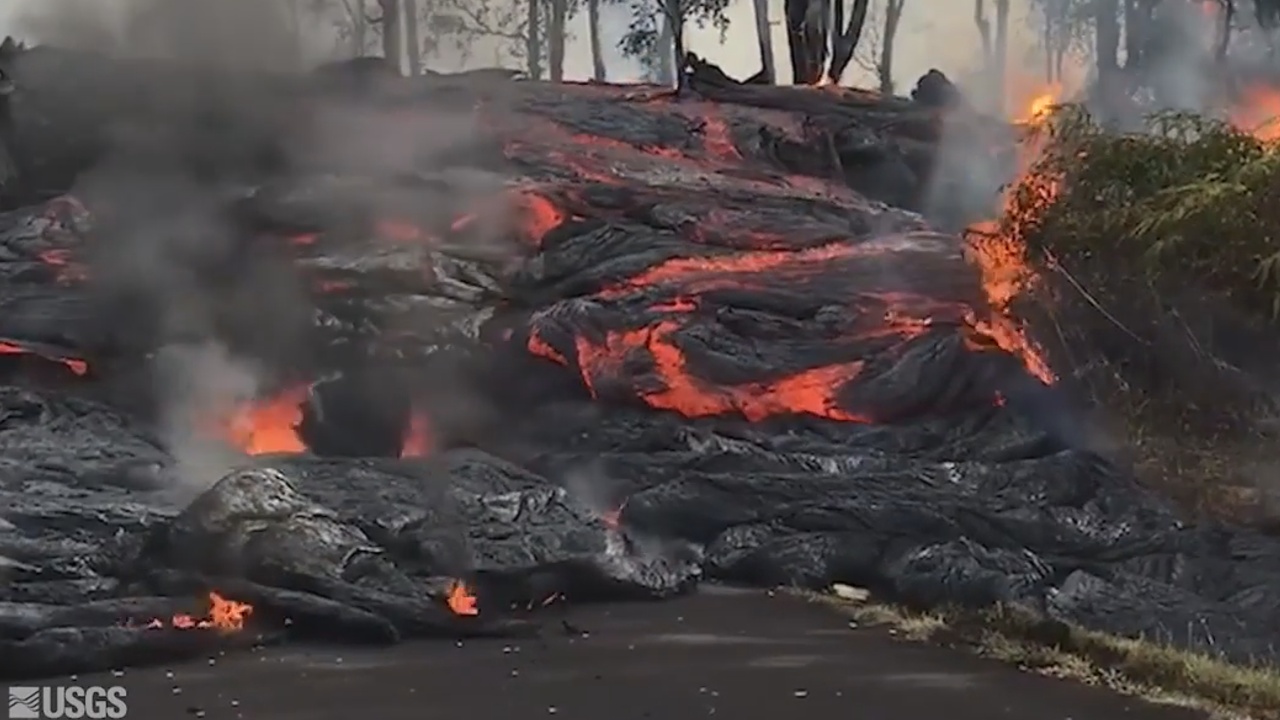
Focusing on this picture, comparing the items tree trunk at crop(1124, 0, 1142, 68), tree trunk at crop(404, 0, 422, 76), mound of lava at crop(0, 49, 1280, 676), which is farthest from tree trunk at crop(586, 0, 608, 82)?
mound of lava at crop(0, 49, 1280, 676)

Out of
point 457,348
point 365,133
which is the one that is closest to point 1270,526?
point 457,348

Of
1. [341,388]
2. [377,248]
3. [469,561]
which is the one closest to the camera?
[469,561]

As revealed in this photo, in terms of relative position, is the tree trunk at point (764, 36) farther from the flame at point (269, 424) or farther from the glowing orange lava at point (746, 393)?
the flame at point (269, 424)

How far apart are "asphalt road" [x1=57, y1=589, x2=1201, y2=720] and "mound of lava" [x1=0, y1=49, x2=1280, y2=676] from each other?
496 millimetres

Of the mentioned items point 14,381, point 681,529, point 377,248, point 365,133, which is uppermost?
point 365,133

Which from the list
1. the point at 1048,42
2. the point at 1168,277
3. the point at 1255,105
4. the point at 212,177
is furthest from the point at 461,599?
the point at 1048,42

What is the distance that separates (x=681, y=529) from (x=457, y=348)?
12.6 feet

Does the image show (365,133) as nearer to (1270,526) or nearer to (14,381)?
(14,381)

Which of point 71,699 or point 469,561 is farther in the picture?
point 469,561

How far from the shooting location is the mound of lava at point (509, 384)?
28.1 feet

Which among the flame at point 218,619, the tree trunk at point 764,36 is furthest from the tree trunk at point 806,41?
the flame at point 218,619

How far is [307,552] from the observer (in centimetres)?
840

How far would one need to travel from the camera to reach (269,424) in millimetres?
12820

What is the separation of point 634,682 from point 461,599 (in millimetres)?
2068
